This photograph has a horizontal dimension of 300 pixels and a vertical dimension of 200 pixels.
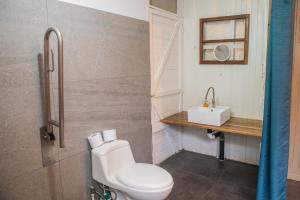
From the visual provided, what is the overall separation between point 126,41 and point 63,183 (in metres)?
1.42

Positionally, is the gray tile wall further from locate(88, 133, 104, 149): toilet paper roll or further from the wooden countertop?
locate(88, 133, 104, 149): toilet paper roll

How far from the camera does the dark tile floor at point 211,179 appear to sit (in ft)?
7.96

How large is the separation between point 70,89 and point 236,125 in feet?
6.35

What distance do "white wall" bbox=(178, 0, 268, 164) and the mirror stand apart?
0.12 metres

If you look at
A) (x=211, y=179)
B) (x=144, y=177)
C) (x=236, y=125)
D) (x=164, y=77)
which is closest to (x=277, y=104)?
(x=236, y=125)

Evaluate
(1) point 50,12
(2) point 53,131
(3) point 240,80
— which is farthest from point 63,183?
(3) point 240,80

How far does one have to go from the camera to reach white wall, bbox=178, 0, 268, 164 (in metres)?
2.82

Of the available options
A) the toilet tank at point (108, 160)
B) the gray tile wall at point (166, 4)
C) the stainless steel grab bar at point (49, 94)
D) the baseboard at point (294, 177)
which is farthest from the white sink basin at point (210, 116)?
the stainless steel grab bar at point (49, 94)

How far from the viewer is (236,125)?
Answer: 2.73m

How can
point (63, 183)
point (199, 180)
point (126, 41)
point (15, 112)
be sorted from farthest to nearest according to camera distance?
point (199, 180)
point (126, 41)
point (63, 183)
point (15, 112)

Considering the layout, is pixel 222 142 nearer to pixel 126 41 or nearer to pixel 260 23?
pixel 260 23

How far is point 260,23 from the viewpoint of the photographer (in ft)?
9.07

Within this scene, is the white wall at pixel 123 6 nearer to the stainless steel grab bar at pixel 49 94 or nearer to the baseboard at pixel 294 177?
the stainless steel grab bar at pixel 49 94

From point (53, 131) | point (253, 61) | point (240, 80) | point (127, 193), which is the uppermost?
point (253, 61)
